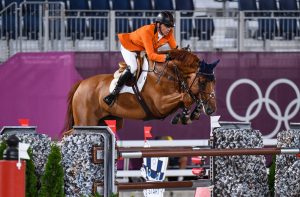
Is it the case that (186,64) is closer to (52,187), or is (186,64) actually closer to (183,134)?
(183,134)

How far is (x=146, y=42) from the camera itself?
14.7 m

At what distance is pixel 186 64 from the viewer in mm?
14852

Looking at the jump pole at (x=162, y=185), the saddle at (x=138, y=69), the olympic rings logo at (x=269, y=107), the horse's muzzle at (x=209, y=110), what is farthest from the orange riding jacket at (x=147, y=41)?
the jump pole at (x=162, y=185)

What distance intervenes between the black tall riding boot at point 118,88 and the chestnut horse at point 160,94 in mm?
84

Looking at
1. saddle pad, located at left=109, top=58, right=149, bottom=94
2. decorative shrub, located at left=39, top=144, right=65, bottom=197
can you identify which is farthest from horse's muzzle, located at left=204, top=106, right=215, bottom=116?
decorative shrub, located at left=39, top=144, right=65, bottom=197

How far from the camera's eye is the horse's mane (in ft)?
48.5

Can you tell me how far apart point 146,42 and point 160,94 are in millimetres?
728

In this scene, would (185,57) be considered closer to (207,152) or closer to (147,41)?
(147,41)

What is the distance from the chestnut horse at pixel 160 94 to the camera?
14.6 m

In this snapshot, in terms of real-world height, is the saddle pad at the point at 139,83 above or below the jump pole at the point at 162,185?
above

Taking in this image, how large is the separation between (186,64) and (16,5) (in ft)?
18.8

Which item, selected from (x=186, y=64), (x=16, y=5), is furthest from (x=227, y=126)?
(x=16, y=5)

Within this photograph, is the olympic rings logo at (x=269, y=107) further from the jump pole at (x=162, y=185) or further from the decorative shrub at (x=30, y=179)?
the decorative shrub at (x=30, y=179)

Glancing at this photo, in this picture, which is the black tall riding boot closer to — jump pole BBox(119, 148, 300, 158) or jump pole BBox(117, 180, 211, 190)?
jump pole BBox(117, 180, 211, 190)
